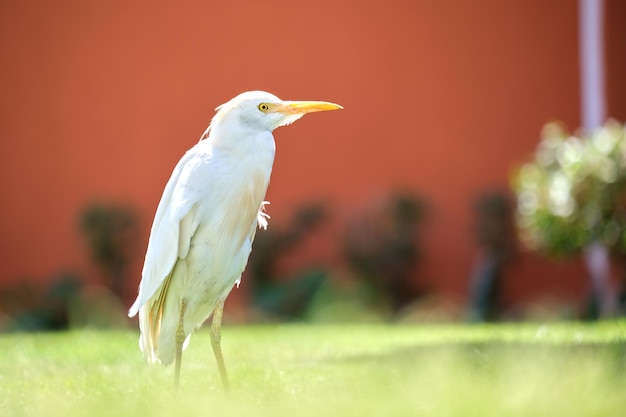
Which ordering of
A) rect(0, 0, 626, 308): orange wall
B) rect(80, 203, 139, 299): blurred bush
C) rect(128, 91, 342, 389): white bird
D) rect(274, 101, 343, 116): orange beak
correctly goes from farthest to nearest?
rect(0, 0, 626, 308): orange wall
rect(80, 203, 139, 299): blurred bush
rect(274, 101, 343, 116): orange beak
rect(128, 91, 342, 389): white bird

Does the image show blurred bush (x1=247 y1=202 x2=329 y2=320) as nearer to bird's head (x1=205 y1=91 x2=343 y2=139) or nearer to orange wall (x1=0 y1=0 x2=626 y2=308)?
orange wall (x1=0 y1=0 x2=626 y2=308)

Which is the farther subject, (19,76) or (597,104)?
(19,76)

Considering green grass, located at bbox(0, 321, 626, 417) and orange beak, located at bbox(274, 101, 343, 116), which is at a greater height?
orange beak, located at bbox(274, 101, 343, 116)

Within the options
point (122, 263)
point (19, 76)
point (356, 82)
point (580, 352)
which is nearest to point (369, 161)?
point (356, 82)

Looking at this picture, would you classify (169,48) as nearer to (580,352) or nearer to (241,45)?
(241,45)

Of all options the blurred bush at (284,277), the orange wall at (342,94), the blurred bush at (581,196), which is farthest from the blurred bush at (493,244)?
the blurred bush at (284,277)

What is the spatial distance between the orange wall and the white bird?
6.34 m

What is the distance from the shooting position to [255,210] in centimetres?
549

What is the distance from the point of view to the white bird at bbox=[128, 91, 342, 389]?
5348 millimetres

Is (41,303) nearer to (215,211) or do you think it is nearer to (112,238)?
(112,238)

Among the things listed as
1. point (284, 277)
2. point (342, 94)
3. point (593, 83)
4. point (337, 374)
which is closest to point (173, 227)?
point (337, 374)

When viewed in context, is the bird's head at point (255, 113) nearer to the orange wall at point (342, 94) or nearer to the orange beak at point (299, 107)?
the orange beak at point (299, 107)

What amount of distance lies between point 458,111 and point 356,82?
1.12 meters

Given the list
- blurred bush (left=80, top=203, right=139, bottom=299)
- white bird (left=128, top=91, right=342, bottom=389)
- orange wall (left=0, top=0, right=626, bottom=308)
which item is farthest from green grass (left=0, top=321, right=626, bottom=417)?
orange wall (left=0, top=0, right=626, bottom=308)
